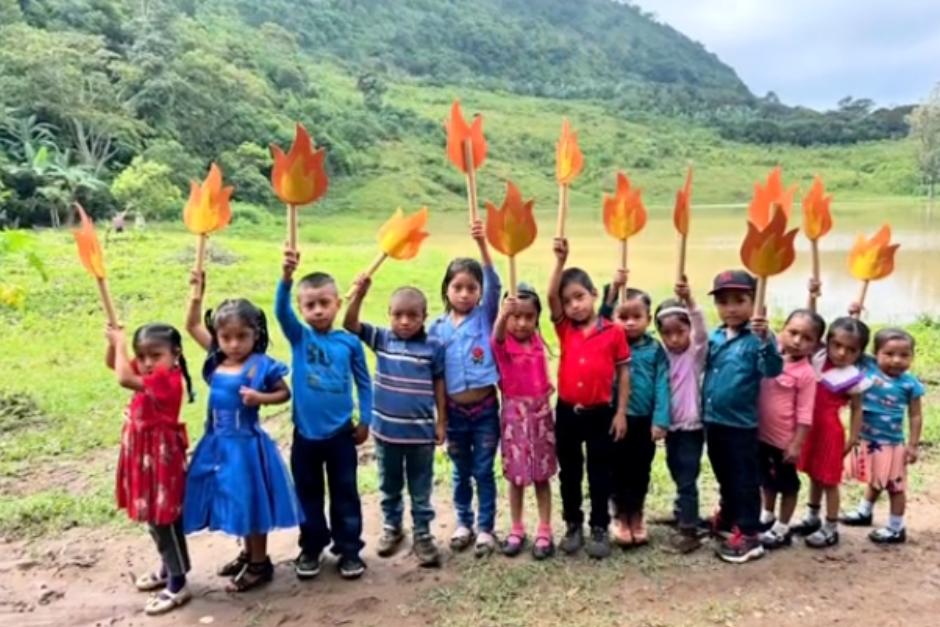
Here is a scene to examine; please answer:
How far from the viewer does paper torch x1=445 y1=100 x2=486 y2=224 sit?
3354mm

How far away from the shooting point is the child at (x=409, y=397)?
3484mm

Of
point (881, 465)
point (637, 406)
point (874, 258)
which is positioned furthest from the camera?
point (874, 258)

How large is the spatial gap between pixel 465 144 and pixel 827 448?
77.0 inches

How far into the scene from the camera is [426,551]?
357 cm

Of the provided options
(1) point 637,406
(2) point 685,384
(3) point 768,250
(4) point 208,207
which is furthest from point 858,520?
(4) point 208,207

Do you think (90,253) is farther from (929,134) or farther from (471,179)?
(929,134)

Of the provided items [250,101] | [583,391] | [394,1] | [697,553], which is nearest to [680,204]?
[583,391]

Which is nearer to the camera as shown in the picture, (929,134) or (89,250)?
(89,250)

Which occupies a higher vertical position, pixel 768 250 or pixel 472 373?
pixel 768 250

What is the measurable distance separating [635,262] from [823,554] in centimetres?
1495

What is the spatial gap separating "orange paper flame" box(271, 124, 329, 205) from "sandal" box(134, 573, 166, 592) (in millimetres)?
1608

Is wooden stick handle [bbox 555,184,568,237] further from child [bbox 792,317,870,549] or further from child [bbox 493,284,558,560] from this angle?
child [bbox 792,317,870,549]

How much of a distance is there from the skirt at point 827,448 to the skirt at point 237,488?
2.15m

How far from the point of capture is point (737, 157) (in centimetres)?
5900
